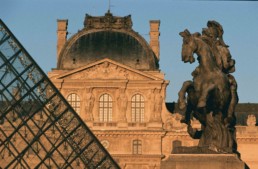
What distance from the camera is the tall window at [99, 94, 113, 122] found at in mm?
85625

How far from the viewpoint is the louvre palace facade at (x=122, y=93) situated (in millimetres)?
84562

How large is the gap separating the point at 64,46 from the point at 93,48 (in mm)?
2510

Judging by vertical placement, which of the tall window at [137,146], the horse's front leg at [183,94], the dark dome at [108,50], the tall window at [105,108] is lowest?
the horse's front leg at [183,94]

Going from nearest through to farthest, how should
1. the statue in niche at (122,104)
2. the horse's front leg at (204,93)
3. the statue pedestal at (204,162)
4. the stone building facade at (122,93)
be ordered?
the statue pedestal at (204,162) < the horse's front leg at (204,93) < the stone building facade at (122,93) < the statue in niche at (122,104)

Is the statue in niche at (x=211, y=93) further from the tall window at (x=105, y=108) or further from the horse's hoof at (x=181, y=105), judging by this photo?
the tall window at (x=105, y=108)

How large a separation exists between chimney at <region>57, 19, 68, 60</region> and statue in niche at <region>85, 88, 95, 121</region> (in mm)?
5884

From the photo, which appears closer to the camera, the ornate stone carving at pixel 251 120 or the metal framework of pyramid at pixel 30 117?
the metal framework of pyramid at pixel 30 117

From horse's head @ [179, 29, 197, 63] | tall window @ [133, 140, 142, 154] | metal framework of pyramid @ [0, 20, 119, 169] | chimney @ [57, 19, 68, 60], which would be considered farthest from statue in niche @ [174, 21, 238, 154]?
chimney @ [57, 19, 68, 60]

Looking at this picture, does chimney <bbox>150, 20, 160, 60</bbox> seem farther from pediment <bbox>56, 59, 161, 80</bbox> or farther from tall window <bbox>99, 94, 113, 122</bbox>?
tall window <bbox>99, 94, 113, 122</bbox>

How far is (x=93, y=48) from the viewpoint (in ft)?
283

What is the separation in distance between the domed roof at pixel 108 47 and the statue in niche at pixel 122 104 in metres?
2.57

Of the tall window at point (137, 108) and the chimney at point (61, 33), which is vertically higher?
the chimney at point (61, 33)

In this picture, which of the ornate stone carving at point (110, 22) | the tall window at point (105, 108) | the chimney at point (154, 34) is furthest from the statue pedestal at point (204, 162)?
the chimney at point (154, 34)

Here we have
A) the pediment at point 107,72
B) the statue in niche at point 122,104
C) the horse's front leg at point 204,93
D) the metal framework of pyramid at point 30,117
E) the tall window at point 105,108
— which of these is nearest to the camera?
the horse's front leg at point 204,93
